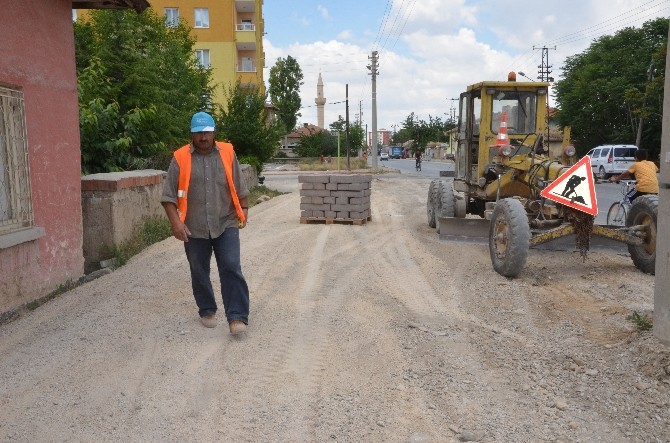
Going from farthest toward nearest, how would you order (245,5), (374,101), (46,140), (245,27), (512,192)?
(245,27) < (245,5) < (374,101) < (512,192) < (46,140)

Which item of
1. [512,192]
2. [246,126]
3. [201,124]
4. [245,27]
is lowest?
[512,192]

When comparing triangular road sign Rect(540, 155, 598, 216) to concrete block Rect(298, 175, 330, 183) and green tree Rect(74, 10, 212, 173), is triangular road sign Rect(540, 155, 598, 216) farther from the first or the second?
green tree Rect(74, 10, 212, 173)

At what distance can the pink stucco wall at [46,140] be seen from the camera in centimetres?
621

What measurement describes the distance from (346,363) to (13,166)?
3.96 metres

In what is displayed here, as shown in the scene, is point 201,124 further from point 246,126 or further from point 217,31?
point 217,31

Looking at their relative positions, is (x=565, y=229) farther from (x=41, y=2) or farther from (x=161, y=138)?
(x=161, y=138)

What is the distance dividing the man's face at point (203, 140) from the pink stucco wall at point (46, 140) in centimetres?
223

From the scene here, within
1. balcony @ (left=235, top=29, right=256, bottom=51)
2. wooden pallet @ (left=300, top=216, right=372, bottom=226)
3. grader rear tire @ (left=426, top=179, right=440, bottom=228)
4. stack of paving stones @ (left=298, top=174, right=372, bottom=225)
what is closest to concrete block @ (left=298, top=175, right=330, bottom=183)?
stack of paving stones @ (left=298, top=174, right=372, bottom=225)

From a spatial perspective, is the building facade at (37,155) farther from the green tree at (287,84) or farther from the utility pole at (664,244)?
the green tree at (287,84)

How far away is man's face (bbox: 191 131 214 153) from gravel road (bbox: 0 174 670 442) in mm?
1490

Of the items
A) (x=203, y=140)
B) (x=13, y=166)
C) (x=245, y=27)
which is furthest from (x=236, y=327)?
→ (x=245, y=27)

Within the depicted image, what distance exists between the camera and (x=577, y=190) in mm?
7543

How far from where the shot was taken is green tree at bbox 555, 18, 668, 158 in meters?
41.3

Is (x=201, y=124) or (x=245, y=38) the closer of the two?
(x=201, y=124)
